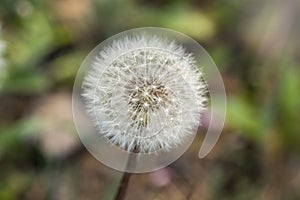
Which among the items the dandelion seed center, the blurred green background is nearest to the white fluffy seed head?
the dandelion seed center

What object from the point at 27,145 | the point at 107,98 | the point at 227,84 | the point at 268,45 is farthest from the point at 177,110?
the point at 268,45

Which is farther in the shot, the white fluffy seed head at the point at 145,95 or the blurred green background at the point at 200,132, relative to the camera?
the blurred green background at the point at 200,132

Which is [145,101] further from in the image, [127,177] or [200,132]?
[200,132]

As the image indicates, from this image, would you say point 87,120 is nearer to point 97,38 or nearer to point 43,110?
point 43,110

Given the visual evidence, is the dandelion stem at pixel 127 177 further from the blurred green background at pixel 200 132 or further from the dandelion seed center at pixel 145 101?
the blurred green background at pixel 200 132

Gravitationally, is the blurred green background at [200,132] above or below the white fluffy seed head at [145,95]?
below

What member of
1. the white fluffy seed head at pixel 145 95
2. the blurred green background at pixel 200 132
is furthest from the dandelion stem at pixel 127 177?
the blurred green background at pixel 200 132

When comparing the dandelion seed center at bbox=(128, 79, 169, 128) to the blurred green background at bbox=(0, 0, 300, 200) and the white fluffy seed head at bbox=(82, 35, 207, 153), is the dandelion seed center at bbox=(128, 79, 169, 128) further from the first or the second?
the blurred green background at bbox=(0, 0, 300, 200)
